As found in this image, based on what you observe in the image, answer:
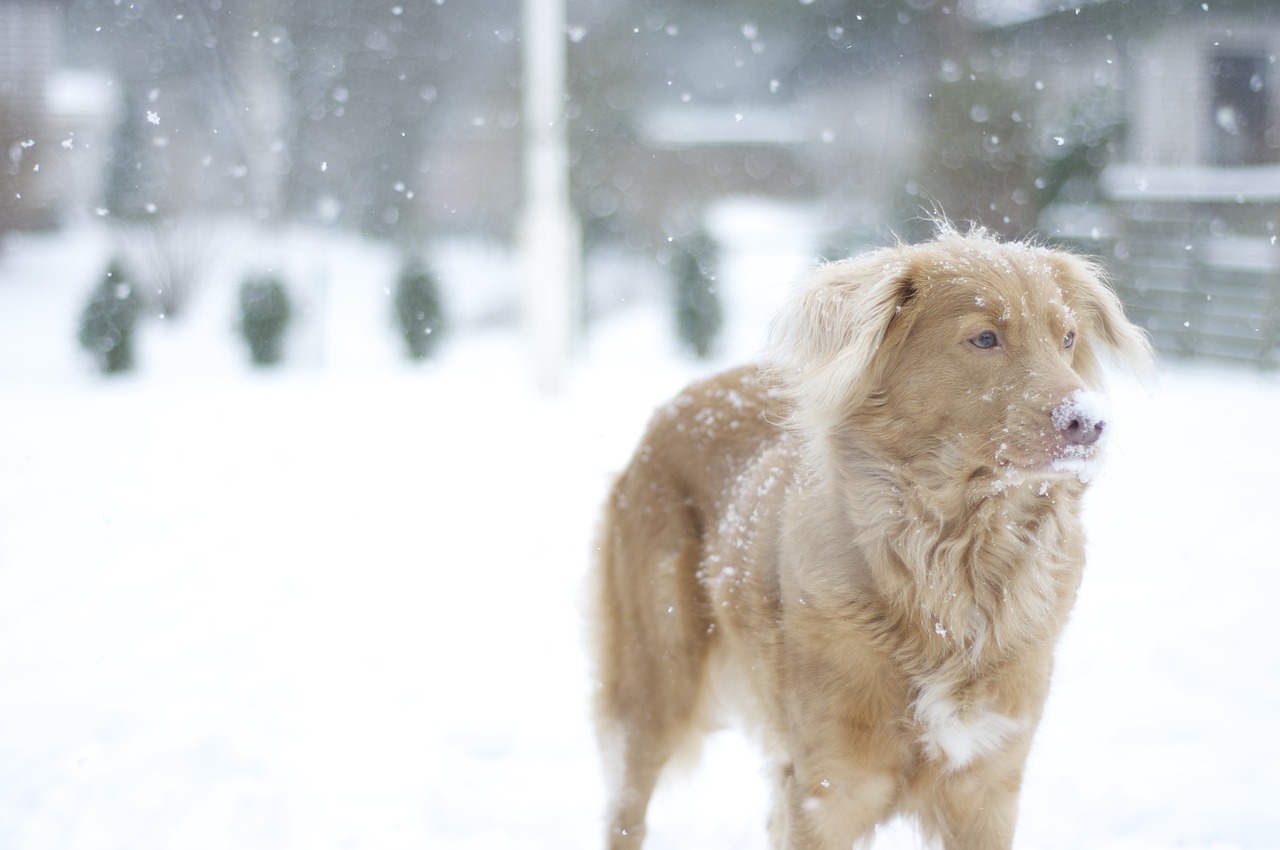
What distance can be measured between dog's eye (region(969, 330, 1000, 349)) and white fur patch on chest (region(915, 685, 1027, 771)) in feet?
2.51

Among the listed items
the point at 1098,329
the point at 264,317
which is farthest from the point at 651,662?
the point at 264,317

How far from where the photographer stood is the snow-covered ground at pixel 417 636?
132 inches

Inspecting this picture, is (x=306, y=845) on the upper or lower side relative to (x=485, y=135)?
lower

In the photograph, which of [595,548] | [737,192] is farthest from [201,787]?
[737,192]

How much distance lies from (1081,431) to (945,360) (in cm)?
36

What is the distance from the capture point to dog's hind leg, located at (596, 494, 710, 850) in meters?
2.97

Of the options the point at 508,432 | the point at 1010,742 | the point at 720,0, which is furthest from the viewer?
the point at 720,0

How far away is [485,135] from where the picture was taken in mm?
17312

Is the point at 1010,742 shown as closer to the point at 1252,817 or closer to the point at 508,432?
the point at 1252,817

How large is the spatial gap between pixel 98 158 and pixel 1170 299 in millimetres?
15792

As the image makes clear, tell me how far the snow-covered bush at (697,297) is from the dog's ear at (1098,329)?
10.1m

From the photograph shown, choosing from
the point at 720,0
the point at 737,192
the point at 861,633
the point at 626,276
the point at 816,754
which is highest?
the point at 720,0

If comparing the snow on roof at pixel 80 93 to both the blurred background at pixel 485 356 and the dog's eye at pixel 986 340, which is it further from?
the dog's eye at pixel 986 340

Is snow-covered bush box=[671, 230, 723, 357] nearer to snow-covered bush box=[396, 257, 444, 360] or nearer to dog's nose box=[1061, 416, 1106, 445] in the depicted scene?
snow-covered bush box=[396, 257, 444, 360]
